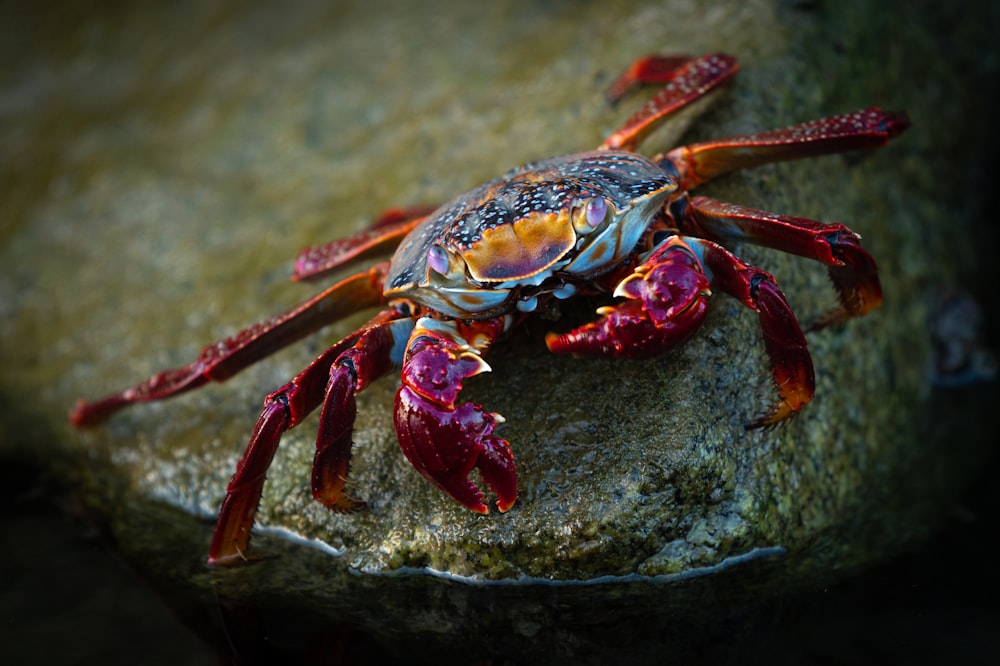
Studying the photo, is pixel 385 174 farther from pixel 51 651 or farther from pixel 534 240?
pixel 51 651

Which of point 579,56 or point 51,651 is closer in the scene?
point 51,651

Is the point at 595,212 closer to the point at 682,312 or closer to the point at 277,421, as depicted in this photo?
the point at 682,312

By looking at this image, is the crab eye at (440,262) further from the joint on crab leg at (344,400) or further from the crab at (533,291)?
the joint on crab leg at (344,400)

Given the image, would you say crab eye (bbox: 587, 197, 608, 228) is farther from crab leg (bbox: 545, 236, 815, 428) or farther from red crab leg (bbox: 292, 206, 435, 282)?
red crab leg (bbox: 292, 206, 435, 282)

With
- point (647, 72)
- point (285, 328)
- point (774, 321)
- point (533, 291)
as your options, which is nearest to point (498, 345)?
point (533, 291)

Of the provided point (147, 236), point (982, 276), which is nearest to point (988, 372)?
point (982, 276)

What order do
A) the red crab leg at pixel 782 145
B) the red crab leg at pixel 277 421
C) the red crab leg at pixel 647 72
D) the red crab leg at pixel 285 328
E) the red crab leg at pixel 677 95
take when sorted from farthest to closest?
1. the red crab leg at pixel 647 72
2. the red crab leg at pixel 677 95
3. the red crab leg at pixel 285 328
4. the red crab leg at pixel 782 145
5. the red crab leg at pixel 277 421

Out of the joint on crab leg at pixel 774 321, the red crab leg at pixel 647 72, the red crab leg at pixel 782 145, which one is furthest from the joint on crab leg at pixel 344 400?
the red crab leg at pixel 647 72
